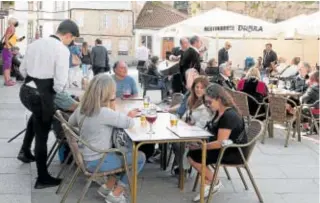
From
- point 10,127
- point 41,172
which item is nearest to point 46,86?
point 41,172

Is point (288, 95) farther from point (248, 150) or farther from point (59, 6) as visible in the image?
point (59, 6)

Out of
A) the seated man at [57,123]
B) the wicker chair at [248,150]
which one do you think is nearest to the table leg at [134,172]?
the wicker chair at [248,150]

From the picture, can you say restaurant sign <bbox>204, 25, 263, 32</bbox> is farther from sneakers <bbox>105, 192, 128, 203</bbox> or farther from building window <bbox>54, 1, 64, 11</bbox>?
building window <bbox>54, 1, 64, 11</bbox>

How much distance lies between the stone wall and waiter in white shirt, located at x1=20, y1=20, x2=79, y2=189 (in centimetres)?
2550

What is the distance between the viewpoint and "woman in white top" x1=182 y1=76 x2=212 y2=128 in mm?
5086

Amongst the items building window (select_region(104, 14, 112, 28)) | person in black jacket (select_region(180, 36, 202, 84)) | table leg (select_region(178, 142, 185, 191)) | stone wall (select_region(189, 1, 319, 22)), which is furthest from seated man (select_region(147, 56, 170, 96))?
building window (select_region(104, 14, 112, 28))

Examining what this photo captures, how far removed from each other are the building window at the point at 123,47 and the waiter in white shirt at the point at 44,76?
3782 cm

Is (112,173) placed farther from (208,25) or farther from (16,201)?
(208,25)

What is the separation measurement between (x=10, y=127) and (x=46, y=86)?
129 inches

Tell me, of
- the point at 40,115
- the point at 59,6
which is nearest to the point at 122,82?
the point at 40,115

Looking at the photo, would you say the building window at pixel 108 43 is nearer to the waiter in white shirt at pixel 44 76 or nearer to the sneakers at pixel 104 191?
the waiter in white shirt at pixel 44 76

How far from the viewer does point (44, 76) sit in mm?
4734

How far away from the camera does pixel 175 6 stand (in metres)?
52.1

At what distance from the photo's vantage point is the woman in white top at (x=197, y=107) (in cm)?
509
